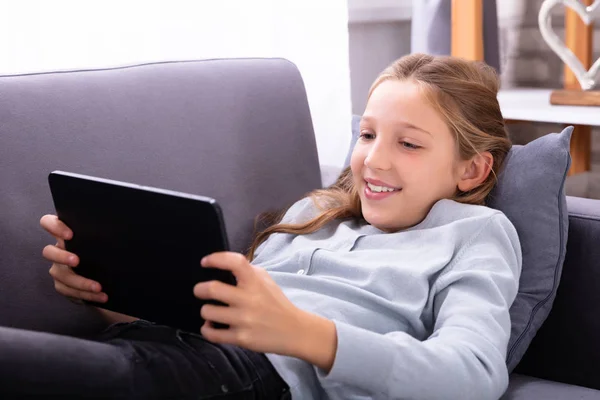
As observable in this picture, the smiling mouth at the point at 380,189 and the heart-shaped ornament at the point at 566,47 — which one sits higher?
the heart-shaped ornament at the point at 566,47

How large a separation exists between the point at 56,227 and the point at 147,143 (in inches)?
11.4

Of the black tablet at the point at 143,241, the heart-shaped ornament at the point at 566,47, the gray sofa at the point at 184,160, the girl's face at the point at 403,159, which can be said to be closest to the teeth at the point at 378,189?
the girl's face at the point at 403,159

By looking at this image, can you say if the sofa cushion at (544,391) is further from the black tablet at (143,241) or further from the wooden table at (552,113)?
the wooden table at (552,113)

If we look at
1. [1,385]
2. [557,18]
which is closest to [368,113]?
[1,385]

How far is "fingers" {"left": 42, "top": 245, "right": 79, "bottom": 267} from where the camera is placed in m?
1.13

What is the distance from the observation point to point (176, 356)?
3.38 feet

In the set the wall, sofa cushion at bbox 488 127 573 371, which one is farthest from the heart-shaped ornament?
sofa cushion at bbox 488 127 573 371

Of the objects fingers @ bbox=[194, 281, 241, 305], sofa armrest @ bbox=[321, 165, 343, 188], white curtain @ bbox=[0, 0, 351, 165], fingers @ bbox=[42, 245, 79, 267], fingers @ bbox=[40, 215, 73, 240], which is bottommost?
sofa armrest @ bbox=[321, 165, 343, 188]

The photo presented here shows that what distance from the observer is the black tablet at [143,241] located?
3.05 ft

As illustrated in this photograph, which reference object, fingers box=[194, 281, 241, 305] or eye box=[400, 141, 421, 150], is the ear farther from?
fingers box=[194, 281, 241, 305]

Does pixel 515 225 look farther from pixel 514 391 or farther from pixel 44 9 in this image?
pixel 44 9

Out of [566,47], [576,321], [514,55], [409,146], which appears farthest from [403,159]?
[514,55]

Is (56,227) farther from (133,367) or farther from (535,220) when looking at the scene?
(535,220)

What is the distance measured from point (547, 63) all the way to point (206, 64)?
1.32m
